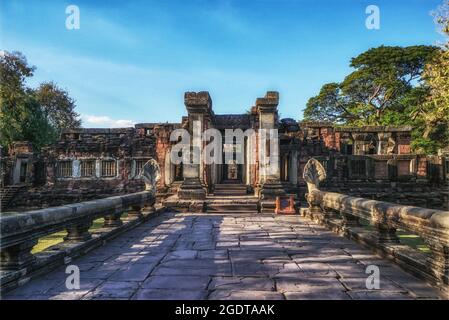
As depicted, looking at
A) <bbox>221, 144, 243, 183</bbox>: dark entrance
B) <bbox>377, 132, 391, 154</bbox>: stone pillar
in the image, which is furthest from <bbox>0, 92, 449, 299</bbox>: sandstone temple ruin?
<bbox>377, 132, 391, 154</bbox>: stone pillar

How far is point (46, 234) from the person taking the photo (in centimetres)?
403

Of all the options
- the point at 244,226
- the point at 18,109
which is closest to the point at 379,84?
the point at 244,226

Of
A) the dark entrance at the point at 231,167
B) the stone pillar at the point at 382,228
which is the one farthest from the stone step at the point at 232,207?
the dark entrance at the point at 231,167

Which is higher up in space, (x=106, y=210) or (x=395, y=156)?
(x=395, y=156)

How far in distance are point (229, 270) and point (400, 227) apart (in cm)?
233

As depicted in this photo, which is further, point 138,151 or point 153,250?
point 138,151

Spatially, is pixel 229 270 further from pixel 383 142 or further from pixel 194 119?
pixel 383 142

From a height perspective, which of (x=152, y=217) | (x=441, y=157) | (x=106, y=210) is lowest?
(x=152, y=217)

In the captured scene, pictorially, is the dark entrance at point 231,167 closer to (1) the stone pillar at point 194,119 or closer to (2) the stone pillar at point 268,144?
(2) the stone pillar at point 268,144

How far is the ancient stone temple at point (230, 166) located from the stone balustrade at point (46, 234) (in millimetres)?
4575

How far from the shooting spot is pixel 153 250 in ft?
16.7
